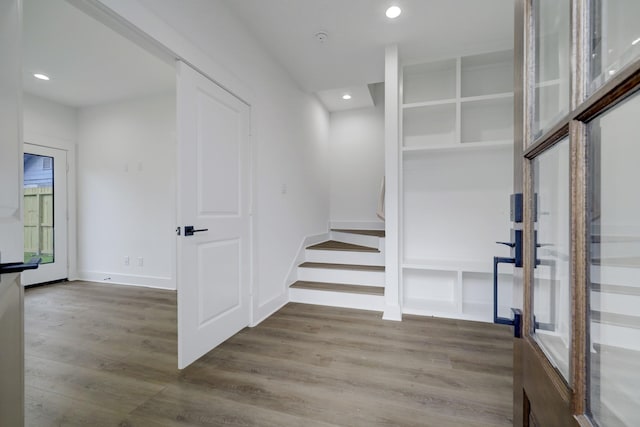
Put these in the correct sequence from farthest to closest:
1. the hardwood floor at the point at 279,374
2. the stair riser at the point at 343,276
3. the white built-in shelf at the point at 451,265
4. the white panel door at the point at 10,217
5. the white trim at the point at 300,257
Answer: the white trim at the point at 300,257 < the stair riser at the point at 343,276 < the white built-in shelf at the point at 451,265 < the hardwood floor at the point at 279,374 < the white panel door at the point at 10,217

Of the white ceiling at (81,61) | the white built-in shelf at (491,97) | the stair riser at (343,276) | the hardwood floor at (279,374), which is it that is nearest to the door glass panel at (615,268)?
the hardwood floor at (279,374)

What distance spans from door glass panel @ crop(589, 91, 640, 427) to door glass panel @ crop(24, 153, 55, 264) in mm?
5809

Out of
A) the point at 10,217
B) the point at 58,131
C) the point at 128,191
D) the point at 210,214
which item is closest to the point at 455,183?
the point at 210,214

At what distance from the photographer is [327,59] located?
9.54 ft

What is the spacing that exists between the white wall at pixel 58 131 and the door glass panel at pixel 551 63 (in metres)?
5.56

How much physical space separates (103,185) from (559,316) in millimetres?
5387

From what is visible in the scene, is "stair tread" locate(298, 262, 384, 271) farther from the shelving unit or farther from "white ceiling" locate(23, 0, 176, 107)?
"white ceiling" locate(23, 0, 176, 107)

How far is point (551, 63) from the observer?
1.92ft

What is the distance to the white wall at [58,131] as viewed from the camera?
12.6ft

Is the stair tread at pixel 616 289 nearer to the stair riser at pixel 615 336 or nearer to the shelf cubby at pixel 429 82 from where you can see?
the stair riser at pixel 615 336

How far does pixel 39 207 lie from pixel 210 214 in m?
3.91

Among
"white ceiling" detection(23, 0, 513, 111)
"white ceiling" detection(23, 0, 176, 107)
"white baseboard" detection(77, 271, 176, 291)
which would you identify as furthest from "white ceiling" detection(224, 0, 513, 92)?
"white baseboard" detection(77, 271, 176, 291)

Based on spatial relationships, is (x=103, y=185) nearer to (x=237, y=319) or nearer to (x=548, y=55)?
(x=237, y=319)

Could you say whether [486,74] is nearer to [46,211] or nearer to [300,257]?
[300,257]
